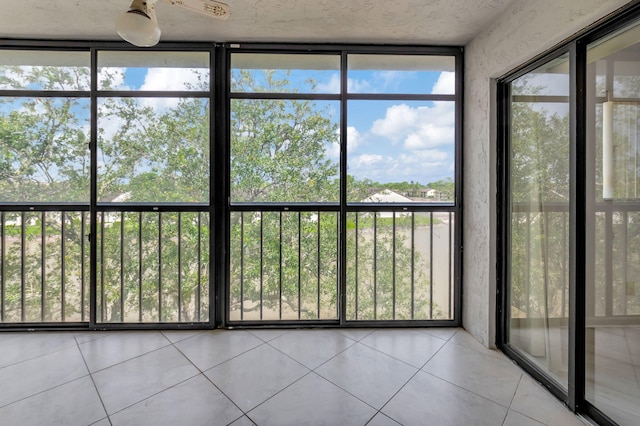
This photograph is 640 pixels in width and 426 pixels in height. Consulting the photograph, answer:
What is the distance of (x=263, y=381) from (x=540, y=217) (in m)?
2.15

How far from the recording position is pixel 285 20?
2127mm

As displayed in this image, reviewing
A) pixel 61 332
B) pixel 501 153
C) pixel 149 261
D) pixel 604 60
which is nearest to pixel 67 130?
pixel 149 261

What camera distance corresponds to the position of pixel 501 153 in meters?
2.19

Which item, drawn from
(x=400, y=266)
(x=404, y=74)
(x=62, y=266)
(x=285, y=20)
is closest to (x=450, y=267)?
(x=400, y=266)

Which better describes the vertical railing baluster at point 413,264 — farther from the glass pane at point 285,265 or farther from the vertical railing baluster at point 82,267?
the vertical railing baluster at point 82,267

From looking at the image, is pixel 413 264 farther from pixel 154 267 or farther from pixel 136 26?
pixel 136 26

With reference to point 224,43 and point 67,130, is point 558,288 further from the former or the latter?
point 67,130

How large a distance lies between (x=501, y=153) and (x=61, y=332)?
404 cm

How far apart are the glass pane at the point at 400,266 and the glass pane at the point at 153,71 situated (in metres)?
1.98

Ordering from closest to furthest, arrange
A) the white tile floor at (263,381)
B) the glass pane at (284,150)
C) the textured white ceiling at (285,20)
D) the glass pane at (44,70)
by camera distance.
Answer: the white tile floor at (263,381) → the textured white ceiling at (285,20) → the glass pane at (44,70) → the glass pane at (284,150)

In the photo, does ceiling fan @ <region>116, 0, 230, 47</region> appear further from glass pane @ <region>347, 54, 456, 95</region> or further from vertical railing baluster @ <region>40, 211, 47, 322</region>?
vertical railing baluster @ <region>40, 211, 47, 322</region>

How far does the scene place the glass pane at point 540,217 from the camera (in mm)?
1708

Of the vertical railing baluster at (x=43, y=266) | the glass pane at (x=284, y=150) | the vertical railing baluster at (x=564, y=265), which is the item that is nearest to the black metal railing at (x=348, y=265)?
the glass pane at (x=284, y=150)

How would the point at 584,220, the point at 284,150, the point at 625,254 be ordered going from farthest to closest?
the point at 284,150 < the point at 584,220 < the point at 625,254
